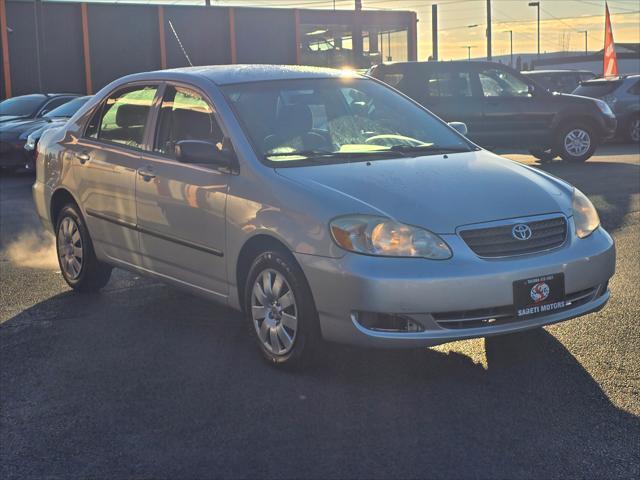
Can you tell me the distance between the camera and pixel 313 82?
239 inches

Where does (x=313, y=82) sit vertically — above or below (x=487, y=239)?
above

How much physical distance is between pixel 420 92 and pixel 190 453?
12796 mm

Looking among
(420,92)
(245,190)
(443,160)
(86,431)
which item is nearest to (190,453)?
(86,431)

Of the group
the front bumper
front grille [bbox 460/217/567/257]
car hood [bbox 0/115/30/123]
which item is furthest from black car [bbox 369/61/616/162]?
the front bumper

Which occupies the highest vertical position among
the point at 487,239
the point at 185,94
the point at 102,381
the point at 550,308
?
the point at 185,94

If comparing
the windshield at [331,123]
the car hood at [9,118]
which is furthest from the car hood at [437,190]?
the car hood at [9,118]

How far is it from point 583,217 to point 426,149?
1095 millimetres

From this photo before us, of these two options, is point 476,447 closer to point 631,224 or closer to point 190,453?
point 190,453

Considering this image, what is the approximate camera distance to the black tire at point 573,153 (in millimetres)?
15953

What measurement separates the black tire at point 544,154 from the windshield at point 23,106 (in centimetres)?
911

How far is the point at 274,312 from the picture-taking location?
16.2 ft

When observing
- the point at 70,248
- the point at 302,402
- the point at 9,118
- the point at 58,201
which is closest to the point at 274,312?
the point at 302,402

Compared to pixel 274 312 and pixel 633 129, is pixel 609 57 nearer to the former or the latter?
pixel 633 129

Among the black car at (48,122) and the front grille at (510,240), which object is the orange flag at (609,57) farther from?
the front grille at (510,240)
